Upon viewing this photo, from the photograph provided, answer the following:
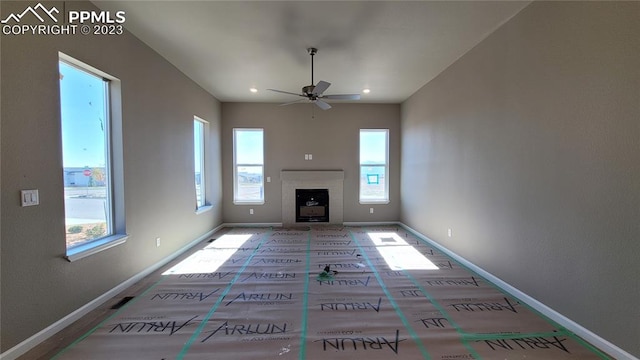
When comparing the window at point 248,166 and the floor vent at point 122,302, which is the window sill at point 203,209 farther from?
the floor vent at point 122,302

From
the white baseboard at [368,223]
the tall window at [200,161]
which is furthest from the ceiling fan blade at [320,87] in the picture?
the white baseboard at [368,223]

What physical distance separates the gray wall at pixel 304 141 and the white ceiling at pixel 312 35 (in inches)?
59.6

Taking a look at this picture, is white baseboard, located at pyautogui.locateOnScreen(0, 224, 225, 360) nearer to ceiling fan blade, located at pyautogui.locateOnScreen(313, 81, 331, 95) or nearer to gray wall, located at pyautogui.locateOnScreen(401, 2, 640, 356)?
ceiling fan blade, located at pyautogui.locateOnScreen(313, 81, 331, 95)

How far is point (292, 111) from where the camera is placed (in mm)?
5922

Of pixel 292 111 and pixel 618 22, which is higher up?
pixel 292 111

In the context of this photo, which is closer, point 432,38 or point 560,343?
point 560,343

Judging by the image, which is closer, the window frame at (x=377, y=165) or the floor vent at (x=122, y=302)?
the floor vent at (x=122, y=302)

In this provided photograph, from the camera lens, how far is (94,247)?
2.45 metres

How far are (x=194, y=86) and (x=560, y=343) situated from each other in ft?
18.1

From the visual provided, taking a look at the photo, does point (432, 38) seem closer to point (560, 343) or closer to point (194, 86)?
point (560, 343)

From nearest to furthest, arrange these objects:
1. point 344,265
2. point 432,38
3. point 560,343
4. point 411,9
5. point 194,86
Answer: point 560,343 < point 411,9 < point 432,38 < point 344,265 < point 194,86

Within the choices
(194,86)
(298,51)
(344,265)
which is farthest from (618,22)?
(194,86)

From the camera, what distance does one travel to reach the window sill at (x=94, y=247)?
223 centimetres

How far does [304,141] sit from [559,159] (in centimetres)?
455
